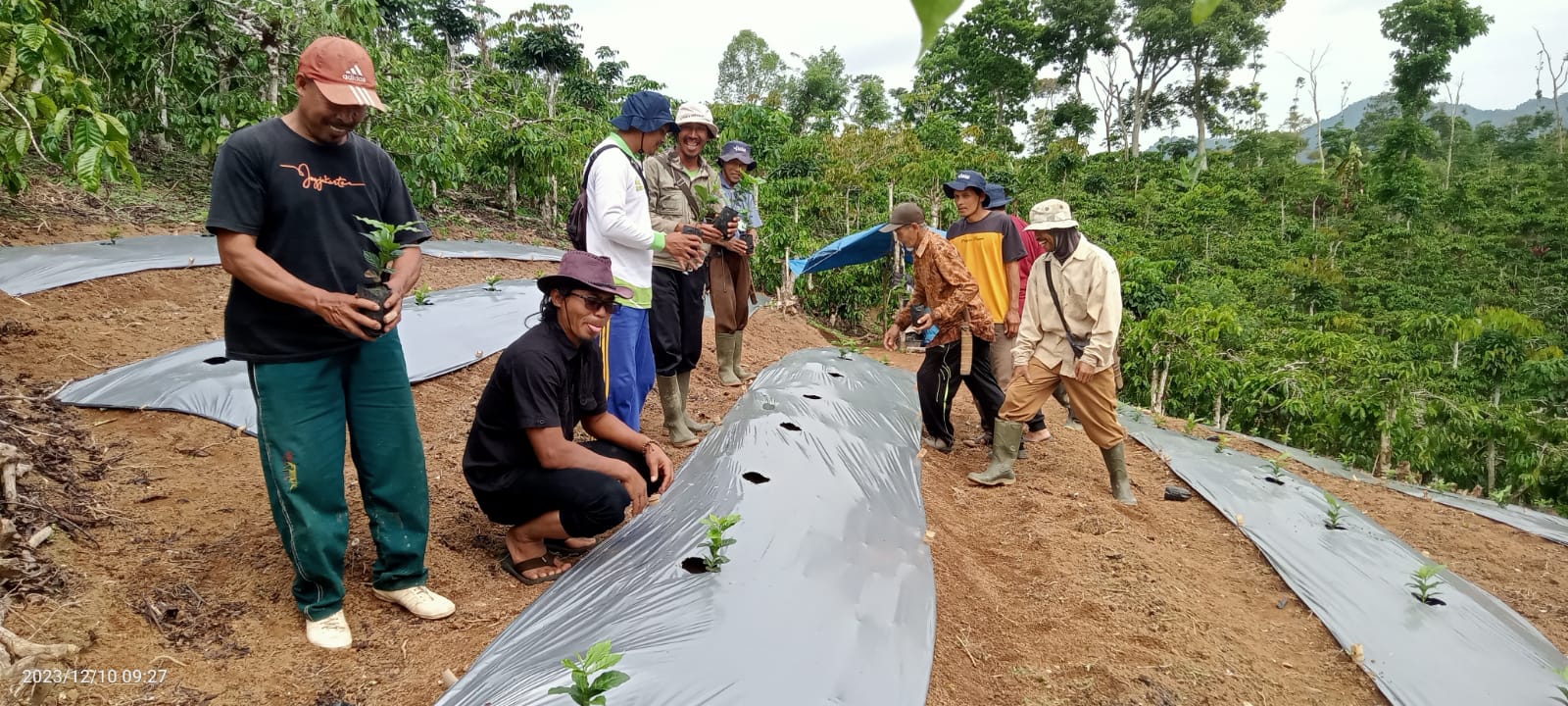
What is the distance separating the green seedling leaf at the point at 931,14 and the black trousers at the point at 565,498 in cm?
220

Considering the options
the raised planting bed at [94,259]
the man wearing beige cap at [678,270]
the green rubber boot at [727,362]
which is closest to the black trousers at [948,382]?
the green rubber boot at [727,362]

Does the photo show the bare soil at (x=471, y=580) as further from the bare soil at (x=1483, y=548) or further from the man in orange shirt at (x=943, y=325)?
the man in orange shirt at (x=943, y=325)

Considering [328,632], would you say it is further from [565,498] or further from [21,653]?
[565,498]

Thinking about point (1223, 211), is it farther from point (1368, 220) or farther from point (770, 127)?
point (770, 127)

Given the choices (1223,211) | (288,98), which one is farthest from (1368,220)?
(288,98)

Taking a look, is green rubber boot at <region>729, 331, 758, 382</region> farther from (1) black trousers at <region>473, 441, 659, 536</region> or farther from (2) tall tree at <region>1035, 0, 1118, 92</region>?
(2) tall tree at <region>1035, 0, 1118, 92</region>

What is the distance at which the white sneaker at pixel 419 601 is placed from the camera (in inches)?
88.2

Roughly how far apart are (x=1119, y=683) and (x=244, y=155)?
267 cm

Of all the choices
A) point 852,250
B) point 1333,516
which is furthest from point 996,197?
point 852,250

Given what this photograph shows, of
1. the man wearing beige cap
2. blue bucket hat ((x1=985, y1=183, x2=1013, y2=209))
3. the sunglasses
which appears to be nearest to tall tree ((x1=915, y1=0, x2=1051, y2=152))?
blue bucket hat ((x1=985, y1=183, x2=1013, y2=209))

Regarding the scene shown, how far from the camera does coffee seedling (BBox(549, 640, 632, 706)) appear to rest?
1.60 meters

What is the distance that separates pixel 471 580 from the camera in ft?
8.22

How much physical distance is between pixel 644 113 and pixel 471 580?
1.80 m

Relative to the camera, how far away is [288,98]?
658cm
